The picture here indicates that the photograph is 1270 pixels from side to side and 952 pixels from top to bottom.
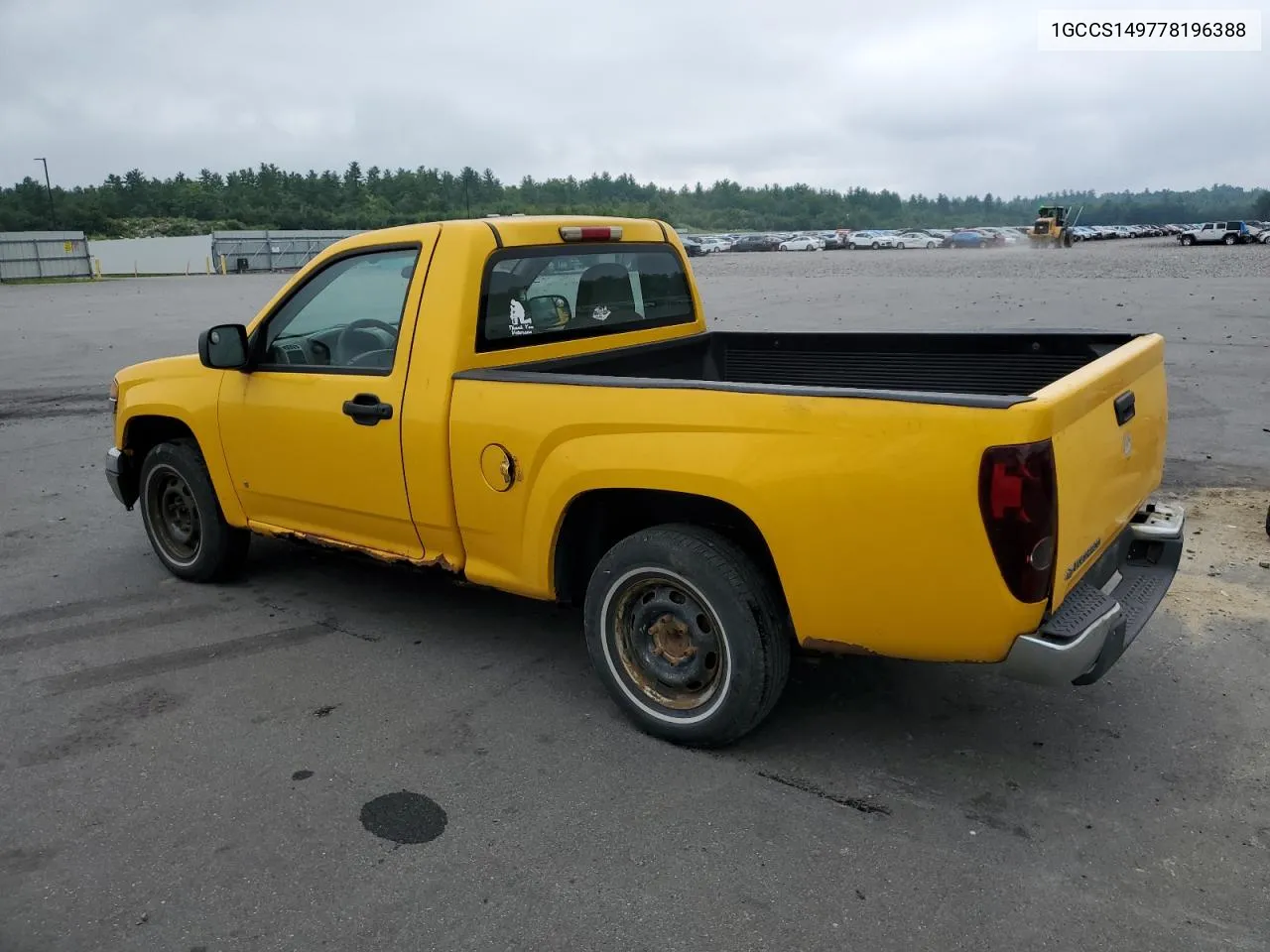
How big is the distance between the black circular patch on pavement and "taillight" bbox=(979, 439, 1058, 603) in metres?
1.89

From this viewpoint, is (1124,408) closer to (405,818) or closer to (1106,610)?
(1106,610)

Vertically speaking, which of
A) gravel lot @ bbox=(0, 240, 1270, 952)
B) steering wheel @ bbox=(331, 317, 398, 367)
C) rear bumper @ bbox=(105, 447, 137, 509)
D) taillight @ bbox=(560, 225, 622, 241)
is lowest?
gravel lot @ bbox=(0, 240, 1270, 952)

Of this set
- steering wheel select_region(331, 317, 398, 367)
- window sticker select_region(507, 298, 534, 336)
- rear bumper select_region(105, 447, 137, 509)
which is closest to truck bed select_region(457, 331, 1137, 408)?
window sticker select_region(507, 298, 534, 336)

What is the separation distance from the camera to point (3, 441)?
9.26 m

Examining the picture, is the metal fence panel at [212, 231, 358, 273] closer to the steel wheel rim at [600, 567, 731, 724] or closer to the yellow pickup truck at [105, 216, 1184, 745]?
the yellow pickup truck at [105, 216, 1184, 745]

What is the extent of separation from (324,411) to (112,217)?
319 feet

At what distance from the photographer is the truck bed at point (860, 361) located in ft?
14.3

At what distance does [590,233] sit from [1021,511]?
263 centimetres

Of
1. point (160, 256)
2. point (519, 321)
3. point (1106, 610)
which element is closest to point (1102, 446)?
point (1106, 610)

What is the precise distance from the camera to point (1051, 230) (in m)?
60.1

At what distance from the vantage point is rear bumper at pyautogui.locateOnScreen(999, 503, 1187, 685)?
290 centimetres

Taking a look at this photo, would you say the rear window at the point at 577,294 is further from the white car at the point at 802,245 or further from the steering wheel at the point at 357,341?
the white car at the point at 802,245

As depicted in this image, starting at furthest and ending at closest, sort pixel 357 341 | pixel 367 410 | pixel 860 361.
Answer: pixel 860 361 → pixel 357 341 → pixel 367 410

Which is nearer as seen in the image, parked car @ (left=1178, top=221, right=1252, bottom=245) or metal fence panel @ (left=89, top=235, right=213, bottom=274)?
parked car @ (left=1178, top=221, right=1252, bottom=245)
